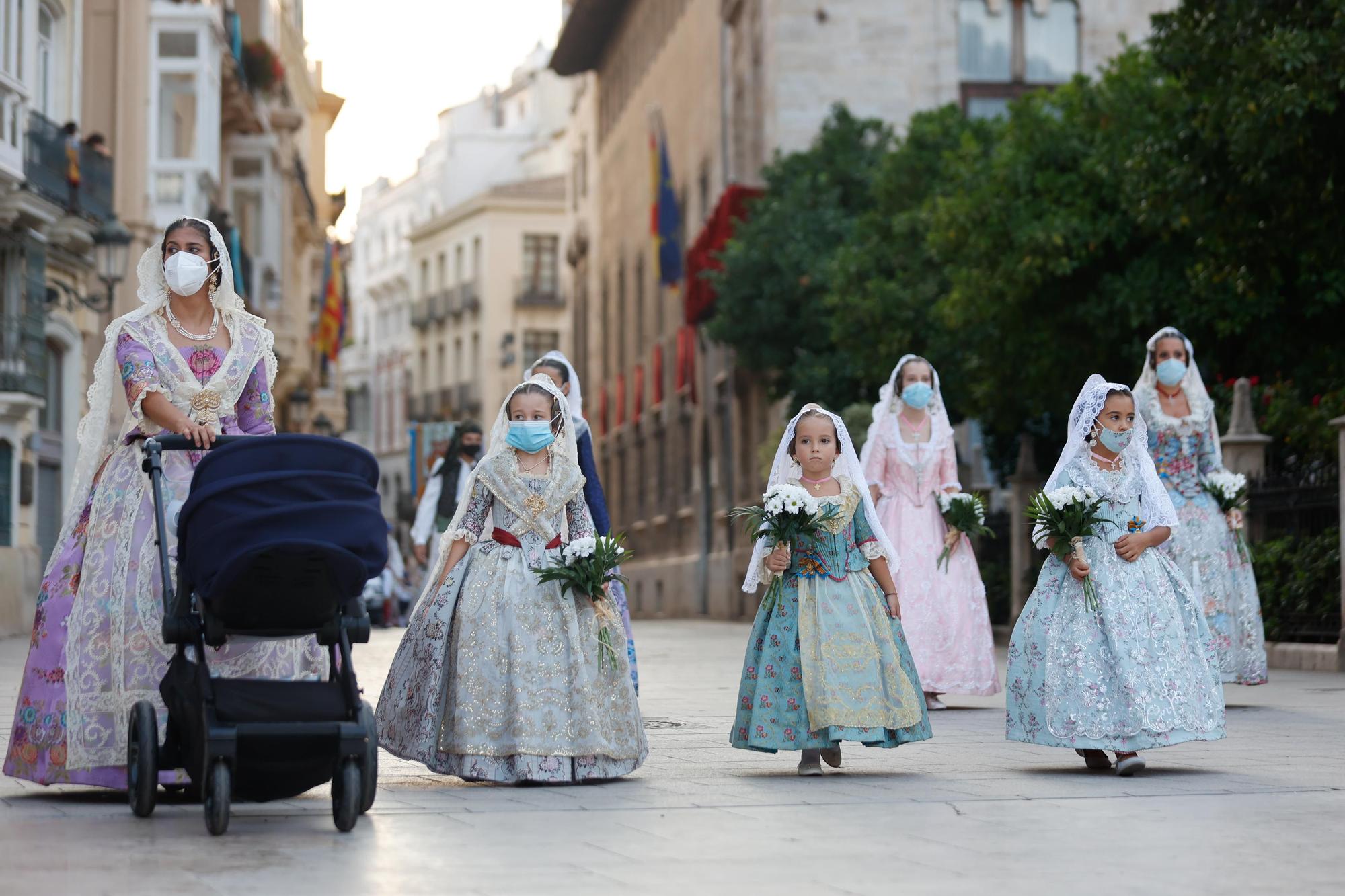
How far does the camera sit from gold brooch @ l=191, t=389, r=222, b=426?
8492 millimetres

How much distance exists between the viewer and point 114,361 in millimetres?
8648

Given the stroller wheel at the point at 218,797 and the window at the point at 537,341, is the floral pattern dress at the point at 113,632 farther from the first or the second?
the window at the point at 537,341

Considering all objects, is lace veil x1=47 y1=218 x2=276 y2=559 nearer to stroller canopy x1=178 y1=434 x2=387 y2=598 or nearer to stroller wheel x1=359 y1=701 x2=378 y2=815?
stroller canopy x1=178 y1=434 x2=387 y2=598

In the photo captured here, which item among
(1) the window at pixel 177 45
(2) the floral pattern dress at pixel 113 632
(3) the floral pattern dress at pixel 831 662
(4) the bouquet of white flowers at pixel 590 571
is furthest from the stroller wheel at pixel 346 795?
(1) the window at pixel 177 45

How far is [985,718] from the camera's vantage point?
13148 millimetres

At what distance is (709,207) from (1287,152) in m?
25.9

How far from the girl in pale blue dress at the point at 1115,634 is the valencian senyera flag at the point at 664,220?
36.4 metres

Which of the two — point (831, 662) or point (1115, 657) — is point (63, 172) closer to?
point (831, 662)

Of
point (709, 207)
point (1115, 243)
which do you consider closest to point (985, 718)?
point (1115, 243)

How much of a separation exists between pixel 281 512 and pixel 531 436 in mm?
2358

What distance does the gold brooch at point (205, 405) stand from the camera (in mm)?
8492

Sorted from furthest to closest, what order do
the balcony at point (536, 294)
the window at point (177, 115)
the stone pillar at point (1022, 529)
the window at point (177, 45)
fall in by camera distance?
the balcony at point (536, 294)
the window at point (177, 115)
the window at point (177, 45)
the stone pillar at point (1022, 529)

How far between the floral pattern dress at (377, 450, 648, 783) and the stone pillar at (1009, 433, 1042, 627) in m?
14.8

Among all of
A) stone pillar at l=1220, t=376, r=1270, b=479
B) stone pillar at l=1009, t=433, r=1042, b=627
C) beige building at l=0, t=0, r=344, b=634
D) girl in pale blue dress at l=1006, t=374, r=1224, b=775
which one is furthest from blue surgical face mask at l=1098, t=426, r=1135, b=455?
beige building at l=0, t=0, r=344, b=634
